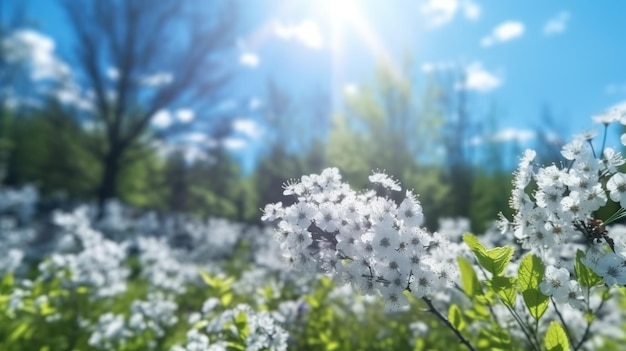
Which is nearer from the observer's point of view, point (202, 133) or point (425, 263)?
point (425, 263)

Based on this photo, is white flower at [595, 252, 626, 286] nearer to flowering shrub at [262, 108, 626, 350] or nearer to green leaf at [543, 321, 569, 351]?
flowering shrub at [262, 108, 626, 350]

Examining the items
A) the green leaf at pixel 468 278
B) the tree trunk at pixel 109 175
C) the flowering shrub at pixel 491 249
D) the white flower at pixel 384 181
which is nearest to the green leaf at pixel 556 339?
the flowering shrub at pixel 491 249

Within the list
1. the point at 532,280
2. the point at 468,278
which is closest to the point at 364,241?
the point at 468,278

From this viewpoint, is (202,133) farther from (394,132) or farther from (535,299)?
(535,299)

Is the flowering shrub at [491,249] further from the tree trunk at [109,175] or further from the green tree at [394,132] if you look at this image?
the tree trunk at [109,175]

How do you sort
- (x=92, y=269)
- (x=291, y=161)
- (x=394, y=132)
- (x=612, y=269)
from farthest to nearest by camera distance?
1. (x=291, y=161)
2. (x=394, y=132)
3. (x=92, y=269)
4. (x=612, y=269)

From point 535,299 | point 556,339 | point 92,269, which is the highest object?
point 92,269
